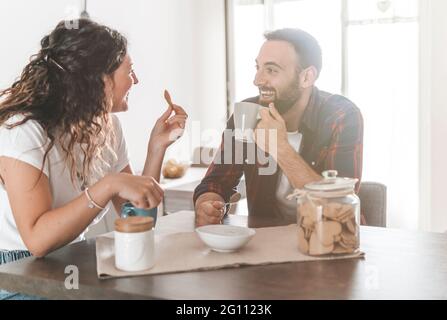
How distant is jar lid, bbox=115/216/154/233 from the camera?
100 centimetres

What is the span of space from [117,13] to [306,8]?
48.9 inches

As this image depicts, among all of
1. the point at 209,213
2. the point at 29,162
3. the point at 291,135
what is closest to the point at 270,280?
the point at 209,213

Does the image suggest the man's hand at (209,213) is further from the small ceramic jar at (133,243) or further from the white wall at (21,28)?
the white wall at (21,28)

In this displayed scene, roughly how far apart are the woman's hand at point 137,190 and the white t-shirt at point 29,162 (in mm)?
206

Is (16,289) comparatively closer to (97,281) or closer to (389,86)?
(97,281)

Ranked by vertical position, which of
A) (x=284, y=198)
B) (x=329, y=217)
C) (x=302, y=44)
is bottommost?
(x=284, y=198)

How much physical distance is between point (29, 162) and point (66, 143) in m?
0.19

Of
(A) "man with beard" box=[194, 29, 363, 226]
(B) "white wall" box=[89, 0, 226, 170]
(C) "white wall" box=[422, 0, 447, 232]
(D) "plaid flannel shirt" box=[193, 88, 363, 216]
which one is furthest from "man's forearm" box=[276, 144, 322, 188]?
(C) "white wall" box=[422, 0, 447, 232]

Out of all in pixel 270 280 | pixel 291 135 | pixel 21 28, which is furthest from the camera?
pixel 21 28

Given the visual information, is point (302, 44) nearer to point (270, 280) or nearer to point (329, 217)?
point (329, 217)

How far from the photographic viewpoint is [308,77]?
78.4 inches

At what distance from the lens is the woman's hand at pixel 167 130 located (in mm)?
1592

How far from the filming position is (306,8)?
11.3 ft

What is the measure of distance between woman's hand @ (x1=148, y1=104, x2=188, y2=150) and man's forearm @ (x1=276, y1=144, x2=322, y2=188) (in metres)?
0.31
